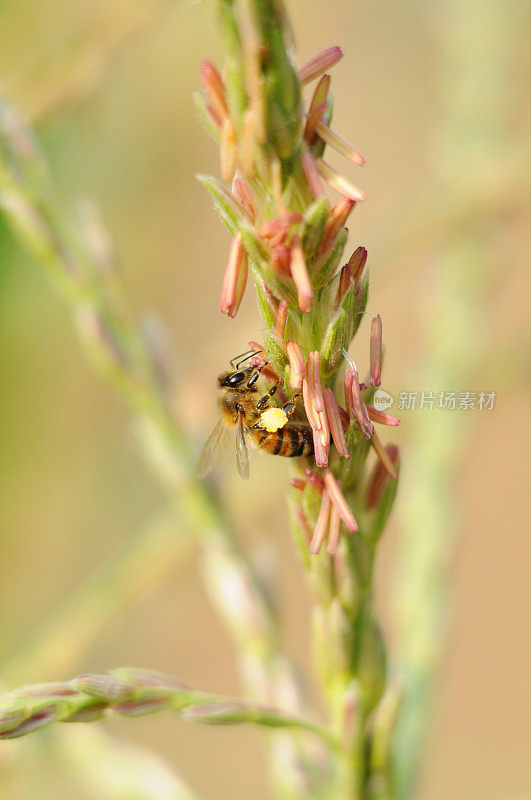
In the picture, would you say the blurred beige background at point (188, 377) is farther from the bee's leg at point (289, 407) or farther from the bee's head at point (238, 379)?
the bee's leg at point (289, 407)

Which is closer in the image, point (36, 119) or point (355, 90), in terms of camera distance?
point (36, 119)

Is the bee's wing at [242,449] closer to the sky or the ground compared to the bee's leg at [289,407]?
closer to the ground

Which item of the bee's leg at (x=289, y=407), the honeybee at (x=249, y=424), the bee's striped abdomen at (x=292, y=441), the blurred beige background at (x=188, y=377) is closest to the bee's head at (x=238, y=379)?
the honeybee at (x=249, y=424)

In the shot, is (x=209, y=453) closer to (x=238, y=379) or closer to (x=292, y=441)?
(x=238, y=379)

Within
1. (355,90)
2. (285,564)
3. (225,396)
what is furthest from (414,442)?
(355,90)

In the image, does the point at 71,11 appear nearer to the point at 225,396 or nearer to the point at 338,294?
the point at 225,396

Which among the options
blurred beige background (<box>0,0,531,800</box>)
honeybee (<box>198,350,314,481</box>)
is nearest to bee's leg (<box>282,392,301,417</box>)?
honeybee (<box>198,350,314,481</box>)
